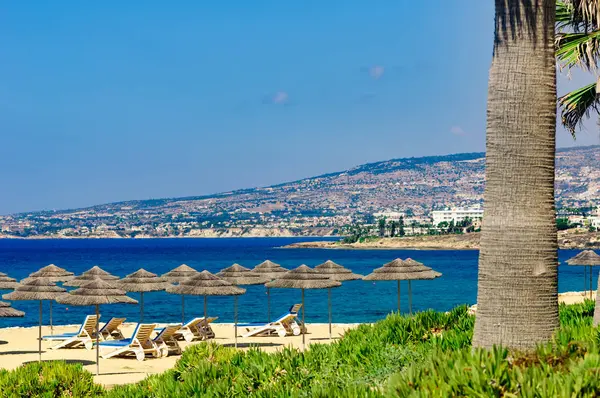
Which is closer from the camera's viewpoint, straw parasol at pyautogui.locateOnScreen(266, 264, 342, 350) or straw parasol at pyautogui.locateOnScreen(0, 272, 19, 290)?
straw parasol at pyautogui.locateOnScreen(266, 264, 342, 350)

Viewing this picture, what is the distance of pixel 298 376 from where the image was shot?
774 cm

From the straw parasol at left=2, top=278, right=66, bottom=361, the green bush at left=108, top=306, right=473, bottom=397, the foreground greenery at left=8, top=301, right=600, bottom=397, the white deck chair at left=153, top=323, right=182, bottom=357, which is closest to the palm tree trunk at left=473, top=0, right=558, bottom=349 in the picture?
the foreground greenery at left=8, top=301, right=600, bottom=397

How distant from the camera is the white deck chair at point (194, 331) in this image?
70.1ft

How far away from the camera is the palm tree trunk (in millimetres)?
6582

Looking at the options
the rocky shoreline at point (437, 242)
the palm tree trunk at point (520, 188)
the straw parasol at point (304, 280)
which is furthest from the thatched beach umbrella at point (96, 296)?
the rocky shoreline at point (437, 242)

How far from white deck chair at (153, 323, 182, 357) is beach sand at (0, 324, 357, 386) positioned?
0.13m

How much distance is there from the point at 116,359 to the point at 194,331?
12.7 feet

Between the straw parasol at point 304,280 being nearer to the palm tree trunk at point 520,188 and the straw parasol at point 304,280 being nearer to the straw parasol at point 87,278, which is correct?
the straw parasol at point 87,278

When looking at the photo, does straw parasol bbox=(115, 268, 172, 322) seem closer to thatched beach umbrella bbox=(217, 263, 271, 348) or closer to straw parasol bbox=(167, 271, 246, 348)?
thatched beach umbrella bbox=(217, 263, 271, 348)

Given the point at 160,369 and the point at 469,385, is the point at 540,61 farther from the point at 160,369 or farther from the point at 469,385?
the point at 160,369

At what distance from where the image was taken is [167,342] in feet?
61.3

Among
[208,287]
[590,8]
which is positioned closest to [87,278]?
[208,287]

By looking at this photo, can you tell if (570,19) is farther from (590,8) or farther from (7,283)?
(7,283)

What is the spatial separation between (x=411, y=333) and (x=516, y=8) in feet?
13.8
